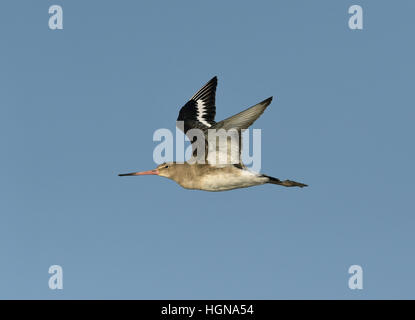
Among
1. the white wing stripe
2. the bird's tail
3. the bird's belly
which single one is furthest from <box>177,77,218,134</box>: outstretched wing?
the bird's tail

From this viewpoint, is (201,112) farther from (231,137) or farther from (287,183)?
(287,183)

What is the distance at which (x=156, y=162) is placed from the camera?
1380 cm

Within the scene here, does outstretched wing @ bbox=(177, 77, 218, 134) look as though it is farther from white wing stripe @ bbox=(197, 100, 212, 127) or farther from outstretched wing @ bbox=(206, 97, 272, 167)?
outstretched wing @ bbox=(206, 97, 272, 167)

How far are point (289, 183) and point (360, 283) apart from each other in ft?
8.71

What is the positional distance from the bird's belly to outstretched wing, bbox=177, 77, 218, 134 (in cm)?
116

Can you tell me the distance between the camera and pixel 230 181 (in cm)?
1246

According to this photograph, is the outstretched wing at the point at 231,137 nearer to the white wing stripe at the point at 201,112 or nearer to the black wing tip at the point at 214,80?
the white wing stripe at the point at 201,112

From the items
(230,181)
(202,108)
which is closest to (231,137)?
(230,181)

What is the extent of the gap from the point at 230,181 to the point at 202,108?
8.00 ft

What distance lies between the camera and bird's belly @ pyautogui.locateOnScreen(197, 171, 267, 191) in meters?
12.4

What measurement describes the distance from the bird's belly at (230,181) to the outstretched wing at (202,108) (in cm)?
116

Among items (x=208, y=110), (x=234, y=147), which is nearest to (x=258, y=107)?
(x=234, y=147)

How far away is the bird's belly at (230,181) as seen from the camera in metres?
12.4
